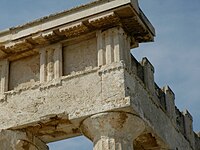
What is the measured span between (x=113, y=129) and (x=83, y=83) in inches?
55.1

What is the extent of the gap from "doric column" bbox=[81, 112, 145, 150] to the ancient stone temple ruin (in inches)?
0.8

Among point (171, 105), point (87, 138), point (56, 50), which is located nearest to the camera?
point (87, 138)

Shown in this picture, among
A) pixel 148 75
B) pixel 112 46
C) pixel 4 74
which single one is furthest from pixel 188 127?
pixel 4 74

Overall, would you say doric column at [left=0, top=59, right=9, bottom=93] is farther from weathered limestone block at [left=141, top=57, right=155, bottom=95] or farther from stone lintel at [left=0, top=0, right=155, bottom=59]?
weathered limestone block at [left=141, top=57, right=155, bottom=95]

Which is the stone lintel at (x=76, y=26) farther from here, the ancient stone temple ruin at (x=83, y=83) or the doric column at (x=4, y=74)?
the doric column at (x=4, y=74)

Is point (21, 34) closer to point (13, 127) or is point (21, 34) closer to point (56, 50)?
point (56, 50)

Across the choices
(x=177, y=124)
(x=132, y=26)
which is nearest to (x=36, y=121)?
(x=132, y=26)

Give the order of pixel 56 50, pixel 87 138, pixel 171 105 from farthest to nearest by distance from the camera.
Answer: pixel 171 105 → pixel 56 50 → pixel 87 138

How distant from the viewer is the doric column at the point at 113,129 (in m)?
14.8

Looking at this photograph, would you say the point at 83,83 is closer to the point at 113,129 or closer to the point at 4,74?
the point at 113,129

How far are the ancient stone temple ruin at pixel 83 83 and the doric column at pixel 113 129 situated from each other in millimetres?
21

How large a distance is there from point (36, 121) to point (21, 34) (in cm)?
218

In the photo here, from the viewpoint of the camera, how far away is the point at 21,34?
16.6 m

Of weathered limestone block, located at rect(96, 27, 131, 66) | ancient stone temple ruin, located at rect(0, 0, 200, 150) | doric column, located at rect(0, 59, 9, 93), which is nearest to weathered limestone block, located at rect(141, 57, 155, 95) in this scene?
ancient stone temple ruin, located at rect(0, 0, 200, 150)
